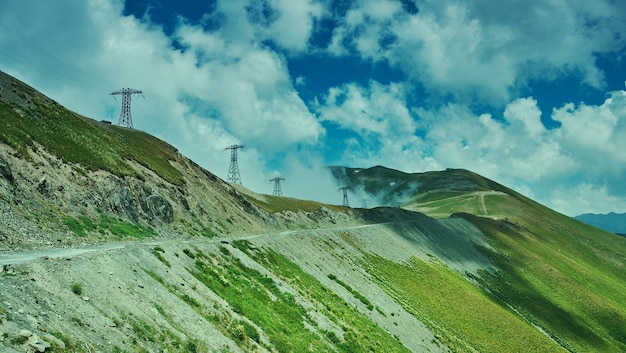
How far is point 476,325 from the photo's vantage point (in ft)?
228

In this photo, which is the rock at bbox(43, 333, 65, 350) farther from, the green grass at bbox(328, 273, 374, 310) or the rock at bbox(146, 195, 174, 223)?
the green grass at bbox(328, 273, 374, 310)

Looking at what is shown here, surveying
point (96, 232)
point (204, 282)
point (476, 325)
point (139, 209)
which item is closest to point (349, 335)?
point (204, 282)

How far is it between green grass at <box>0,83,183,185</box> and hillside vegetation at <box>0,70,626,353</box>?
0.26 m

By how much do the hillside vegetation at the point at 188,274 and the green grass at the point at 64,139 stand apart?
0.26m

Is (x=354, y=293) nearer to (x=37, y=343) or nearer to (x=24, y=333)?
(x=37, y=343)

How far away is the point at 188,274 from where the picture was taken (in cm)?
2962

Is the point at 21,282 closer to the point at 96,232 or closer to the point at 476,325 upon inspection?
the point at 96,232

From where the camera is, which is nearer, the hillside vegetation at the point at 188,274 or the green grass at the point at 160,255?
the hillside vegetation at the point at 188,274

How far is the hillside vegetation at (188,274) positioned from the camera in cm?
1939

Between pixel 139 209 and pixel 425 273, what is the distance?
58.5m

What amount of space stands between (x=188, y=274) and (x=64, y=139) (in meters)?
32.7

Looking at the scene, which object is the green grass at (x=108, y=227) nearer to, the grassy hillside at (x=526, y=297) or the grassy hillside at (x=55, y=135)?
the grassy hillside at (x=55, y=135)

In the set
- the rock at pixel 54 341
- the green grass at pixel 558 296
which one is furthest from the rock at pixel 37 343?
the green grass at pixel 558 296

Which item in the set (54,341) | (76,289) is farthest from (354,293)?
(54,341)
